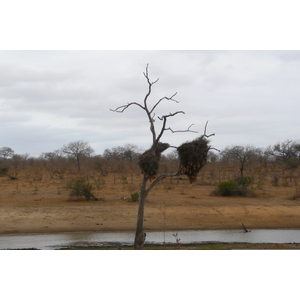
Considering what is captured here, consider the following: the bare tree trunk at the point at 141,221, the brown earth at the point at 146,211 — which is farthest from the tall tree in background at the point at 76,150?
the bare tree trunk at the point at 141,221

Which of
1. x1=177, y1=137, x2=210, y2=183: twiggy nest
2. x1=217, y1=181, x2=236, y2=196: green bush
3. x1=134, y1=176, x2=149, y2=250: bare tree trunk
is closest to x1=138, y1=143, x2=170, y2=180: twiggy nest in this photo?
x1=134, y1=176, x2=149, y2=250: bare tree trunk

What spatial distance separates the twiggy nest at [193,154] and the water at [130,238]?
13.8 ft

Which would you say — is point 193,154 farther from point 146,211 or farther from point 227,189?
point 227,189

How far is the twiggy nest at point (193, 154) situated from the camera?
35.5 feet

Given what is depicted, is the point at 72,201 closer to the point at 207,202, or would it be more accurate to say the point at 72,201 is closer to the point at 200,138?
the point at 207,202

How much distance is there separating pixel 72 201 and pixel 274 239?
1322cm

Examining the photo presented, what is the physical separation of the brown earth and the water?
898 mm

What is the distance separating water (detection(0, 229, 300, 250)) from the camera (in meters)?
14.6

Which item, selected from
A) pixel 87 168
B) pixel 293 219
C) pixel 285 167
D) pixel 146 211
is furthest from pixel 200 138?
pixel 285 167

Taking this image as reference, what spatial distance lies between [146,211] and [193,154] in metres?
10.9

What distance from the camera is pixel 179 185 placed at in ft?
103

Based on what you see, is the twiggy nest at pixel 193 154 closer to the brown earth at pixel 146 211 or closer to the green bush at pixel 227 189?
the brown earth at pixel 146 211

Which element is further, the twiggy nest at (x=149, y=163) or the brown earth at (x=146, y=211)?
the brown earth at (x=146, y=211)

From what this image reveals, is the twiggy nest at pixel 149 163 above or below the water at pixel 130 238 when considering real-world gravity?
above
